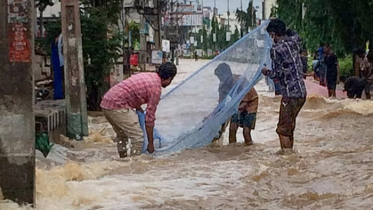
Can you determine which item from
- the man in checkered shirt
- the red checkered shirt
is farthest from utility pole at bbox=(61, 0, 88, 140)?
the red checkered shirt

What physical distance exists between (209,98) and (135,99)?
6.59 ft

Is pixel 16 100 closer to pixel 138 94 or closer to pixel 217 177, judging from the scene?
pixel 138 94

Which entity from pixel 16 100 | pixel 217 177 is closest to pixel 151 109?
pixel 217 177

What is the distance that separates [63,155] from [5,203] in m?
4.28

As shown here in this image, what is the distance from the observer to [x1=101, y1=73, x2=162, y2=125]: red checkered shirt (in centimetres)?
→ 886

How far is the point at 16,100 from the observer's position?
6.46 m

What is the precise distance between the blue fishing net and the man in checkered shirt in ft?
2.75

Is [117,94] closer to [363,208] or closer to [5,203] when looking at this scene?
[5,203]

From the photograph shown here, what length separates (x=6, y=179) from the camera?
6559 millimetres

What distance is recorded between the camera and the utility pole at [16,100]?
645 centimetres

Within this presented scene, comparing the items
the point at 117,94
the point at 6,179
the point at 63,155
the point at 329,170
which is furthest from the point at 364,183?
the point at 63,155

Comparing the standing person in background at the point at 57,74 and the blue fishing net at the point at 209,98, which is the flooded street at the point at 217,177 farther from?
the standing person in background at the point at 57,74

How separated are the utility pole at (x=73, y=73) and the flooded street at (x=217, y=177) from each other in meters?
0.45

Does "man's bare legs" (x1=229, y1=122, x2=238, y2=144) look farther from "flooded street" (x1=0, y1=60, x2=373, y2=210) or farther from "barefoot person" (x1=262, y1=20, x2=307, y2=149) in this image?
"barefoot person" (x1=262, y1=20, x2=307, y2=149)
